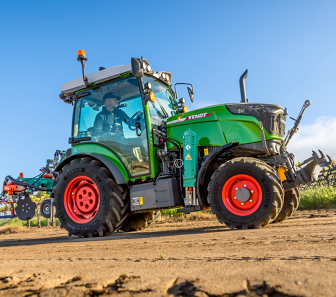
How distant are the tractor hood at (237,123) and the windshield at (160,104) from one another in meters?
0.67

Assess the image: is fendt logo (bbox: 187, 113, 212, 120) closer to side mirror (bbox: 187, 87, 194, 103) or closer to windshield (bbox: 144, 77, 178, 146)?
windshield (bbox: 144, 77, 178, 146)

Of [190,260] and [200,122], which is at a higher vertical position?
[200,122]

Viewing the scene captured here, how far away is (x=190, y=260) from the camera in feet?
7.49

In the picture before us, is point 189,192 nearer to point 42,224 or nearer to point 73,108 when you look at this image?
point 73,108

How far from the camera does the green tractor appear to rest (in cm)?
452

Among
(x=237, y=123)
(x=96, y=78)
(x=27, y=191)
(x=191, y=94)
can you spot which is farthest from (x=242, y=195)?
(x=27, y=191)

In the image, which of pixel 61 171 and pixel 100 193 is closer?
pixel 100 193

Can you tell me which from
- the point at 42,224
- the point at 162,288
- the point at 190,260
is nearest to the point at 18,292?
the point at 162,288

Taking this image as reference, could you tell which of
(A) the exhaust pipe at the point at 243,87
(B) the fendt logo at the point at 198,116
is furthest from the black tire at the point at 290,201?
(B) the fendt logo at the point at 198,116

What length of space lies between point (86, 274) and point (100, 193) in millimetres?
3265

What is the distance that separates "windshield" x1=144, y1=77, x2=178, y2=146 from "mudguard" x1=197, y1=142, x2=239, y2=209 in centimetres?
99

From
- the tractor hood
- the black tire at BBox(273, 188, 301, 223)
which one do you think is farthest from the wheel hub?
the black tire at BBox(273, 188, 301, 223)

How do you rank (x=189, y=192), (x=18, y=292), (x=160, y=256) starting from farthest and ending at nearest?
(x=189, y=192) → (x=160, y=256) → (x=18, y=292)

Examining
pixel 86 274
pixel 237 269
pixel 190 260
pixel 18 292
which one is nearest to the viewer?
pixel 18 292
